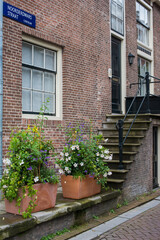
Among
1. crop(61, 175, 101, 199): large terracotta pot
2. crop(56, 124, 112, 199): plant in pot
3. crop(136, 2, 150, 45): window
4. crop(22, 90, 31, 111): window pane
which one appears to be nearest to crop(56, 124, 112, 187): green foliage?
crop(56, 124, 112, 199): plant in pot

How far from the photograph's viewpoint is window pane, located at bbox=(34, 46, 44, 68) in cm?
681

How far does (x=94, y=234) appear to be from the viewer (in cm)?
473

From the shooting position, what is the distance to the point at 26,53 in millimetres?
6570

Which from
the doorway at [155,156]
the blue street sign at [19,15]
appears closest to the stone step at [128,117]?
the doorway at [155,156]

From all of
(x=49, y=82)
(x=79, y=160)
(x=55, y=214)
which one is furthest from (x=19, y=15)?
(x=55, y=214)

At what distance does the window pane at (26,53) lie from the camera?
6502mm

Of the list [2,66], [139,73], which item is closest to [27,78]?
[2,66]

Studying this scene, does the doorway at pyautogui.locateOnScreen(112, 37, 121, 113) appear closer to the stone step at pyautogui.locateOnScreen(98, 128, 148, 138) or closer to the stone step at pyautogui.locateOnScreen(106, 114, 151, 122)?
the stone step at pyautogui.locateOnScreen(106, 114, 151, 122)

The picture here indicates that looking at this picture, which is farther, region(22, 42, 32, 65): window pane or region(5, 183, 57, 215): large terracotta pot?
region(22, 42, 32, 65): window pane

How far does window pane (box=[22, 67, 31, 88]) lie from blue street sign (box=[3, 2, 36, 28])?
989 millimetres

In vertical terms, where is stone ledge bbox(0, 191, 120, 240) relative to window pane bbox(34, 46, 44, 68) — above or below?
below

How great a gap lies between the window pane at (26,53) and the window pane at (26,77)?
0.63 ft

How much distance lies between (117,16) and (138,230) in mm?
7529

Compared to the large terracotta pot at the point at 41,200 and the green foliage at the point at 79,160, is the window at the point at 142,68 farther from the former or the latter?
the large terracotta pot at the point at 41,200
